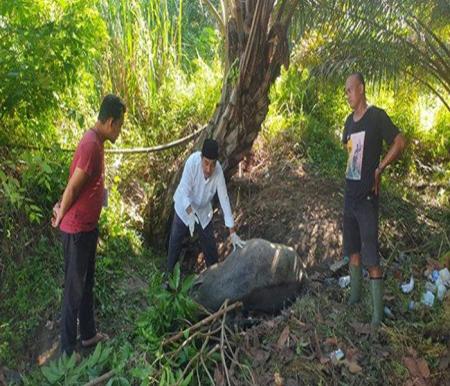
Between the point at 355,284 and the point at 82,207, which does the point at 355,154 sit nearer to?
the point at 355,284

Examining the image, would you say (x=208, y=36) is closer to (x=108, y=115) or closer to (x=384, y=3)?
(x=384, y=3)

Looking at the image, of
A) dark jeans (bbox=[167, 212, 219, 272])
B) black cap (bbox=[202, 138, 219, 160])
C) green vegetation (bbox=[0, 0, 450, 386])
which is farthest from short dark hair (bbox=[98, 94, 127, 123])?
dark jeans (bbox=[167, 212, 219, 272])

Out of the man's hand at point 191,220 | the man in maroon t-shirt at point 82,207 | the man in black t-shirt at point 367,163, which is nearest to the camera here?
the man in maroon t-shirt at point 82,207

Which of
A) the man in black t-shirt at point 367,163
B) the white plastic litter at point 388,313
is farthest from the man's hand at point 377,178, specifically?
the white plastic litter at point 388,313

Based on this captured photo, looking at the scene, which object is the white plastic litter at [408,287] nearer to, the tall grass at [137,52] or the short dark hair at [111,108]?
the short dark hair at [111,108]

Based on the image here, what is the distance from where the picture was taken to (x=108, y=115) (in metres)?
3.57

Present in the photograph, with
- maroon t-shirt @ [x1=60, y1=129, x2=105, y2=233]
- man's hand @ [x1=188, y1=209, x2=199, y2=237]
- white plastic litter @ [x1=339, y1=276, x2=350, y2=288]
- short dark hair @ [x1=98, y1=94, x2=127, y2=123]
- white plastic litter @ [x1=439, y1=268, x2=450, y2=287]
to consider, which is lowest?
white plastic litter @ [x1=339, y1=276, x2=350, y2=288]

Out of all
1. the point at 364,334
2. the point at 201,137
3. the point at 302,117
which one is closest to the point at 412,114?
the point at 302,117

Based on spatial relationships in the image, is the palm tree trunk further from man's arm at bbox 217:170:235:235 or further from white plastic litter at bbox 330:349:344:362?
white plastic litter at bbox 330:349:344:362

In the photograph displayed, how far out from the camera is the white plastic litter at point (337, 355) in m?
3.48

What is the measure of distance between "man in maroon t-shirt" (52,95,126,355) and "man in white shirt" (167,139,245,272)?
1.01 meters

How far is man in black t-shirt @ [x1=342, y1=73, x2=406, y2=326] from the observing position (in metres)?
3.61

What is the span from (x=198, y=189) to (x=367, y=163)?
163 cm

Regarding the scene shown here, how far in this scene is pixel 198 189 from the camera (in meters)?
4.68
